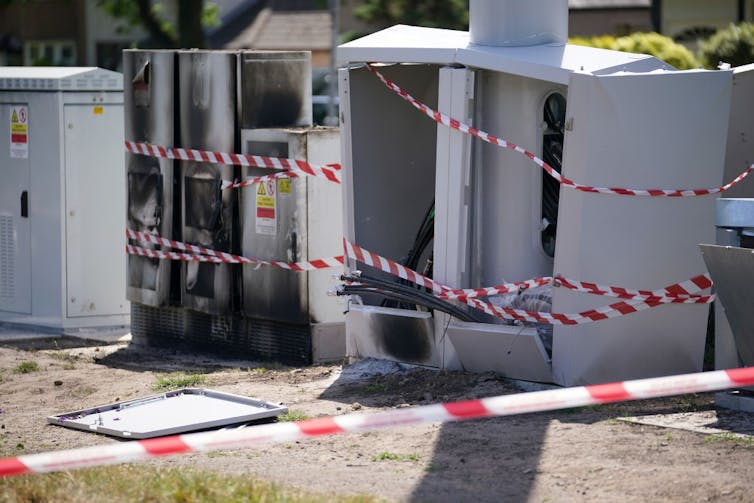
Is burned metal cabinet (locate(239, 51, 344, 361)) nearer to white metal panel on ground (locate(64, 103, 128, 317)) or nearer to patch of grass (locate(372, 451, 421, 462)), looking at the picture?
white metal panel on ground (locate(64, 103, 128, 317))

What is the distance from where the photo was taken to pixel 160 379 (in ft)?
→ 28.3

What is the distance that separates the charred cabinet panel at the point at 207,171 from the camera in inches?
385

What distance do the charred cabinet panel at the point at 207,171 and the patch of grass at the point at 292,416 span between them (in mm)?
2660

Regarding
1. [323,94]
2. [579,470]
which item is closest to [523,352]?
[579,470]

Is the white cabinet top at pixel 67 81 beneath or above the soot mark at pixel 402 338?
above

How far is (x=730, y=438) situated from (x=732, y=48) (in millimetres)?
9877

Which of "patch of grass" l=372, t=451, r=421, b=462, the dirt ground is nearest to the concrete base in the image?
the dirt ground

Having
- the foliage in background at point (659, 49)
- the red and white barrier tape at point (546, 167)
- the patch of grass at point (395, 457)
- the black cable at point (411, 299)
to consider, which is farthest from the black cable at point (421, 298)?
the foliage in background at point (659, 49)

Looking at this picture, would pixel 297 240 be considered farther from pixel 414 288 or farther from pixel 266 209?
pixel 414 288

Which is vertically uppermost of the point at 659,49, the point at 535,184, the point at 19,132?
the point at 659,49

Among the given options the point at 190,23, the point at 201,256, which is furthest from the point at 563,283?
the point at 190,23

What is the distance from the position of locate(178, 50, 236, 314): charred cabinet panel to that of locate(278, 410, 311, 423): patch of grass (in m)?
2.66

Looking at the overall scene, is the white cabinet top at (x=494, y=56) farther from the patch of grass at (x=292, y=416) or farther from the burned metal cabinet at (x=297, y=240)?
the patch of grass at (x=292, y=416)

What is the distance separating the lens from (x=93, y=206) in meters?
11.2
